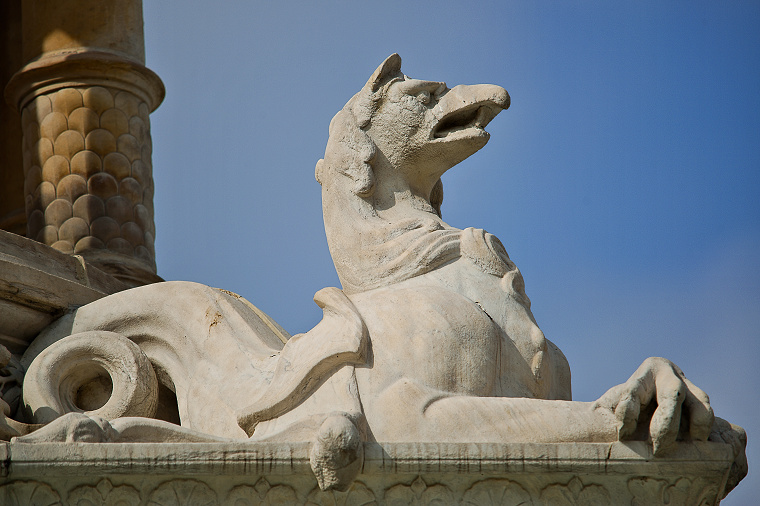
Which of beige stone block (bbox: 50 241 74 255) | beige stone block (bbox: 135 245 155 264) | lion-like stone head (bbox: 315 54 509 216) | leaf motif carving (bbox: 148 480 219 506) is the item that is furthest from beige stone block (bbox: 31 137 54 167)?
leaf motif carving (bbox: 148 480 219 506)

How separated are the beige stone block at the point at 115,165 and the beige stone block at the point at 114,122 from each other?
160 millimetres

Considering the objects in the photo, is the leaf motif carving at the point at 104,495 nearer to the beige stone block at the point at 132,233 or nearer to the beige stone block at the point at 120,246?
the beige stone block at the point at 120,246

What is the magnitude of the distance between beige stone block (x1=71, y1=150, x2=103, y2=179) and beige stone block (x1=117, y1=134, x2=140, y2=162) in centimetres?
21

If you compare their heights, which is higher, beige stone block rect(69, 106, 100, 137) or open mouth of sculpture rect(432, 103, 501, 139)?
beige stone block rect(69, 106, 100, 137)

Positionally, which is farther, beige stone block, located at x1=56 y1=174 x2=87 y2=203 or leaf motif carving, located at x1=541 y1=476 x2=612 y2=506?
beige stone block, located at x1=56 y1=174 x2=87 y2=203

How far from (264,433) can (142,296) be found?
51.4 inches

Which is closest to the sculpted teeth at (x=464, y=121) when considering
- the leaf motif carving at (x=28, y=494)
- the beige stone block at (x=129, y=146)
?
the leaf motif carving at (x=28, y=494)

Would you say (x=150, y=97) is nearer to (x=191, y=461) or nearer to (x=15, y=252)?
(x=15, y=252)

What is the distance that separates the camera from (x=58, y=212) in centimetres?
948

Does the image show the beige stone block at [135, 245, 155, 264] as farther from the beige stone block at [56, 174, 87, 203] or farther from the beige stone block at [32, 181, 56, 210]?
the beige stone block at [32, 181, 56, 210]

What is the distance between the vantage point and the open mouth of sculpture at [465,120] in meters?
5.91

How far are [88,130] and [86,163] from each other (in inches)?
10.2

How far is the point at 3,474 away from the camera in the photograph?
4.76 m

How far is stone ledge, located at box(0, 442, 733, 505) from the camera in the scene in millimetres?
4762
